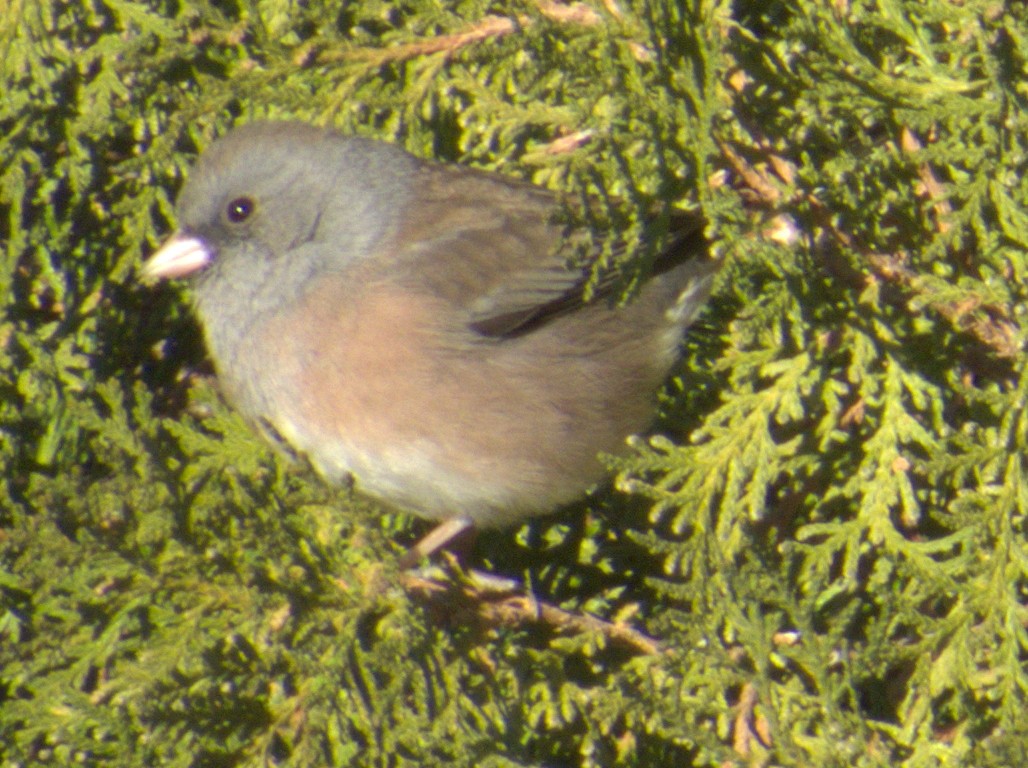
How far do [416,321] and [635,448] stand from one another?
602 millimetres

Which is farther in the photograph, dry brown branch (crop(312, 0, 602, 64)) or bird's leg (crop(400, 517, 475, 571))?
bird's leg (crop(400, 517, 475, 571))

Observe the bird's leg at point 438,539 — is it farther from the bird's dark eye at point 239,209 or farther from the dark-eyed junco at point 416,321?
the bird's dark eye at point 239,209

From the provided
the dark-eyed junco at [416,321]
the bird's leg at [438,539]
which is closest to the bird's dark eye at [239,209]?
the dark-eyed junco at [416,321]

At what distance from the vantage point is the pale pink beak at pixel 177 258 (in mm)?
2480

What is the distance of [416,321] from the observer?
235 centimetres

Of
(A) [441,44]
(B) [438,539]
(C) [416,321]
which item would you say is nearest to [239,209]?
(C) [416,321]

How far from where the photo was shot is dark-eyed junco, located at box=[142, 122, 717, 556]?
229 cm

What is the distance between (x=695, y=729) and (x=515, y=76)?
1299 mm

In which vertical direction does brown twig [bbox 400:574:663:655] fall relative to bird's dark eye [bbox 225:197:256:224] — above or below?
below

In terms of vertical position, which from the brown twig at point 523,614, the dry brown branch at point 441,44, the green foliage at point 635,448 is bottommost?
the brown twig at point 523,614

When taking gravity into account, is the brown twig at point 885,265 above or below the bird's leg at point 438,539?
above

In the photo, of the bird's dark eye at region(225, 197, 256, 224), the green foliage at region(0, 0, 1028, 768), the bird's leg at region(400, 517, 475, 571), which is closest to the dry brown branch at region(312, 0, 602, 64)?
the green foliage at region(0, 0, 1028, 768)

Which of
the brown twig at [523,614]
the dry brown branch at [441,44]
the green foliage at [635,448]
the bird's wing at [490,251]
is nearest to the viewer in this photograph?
the green foliage at [635,448]

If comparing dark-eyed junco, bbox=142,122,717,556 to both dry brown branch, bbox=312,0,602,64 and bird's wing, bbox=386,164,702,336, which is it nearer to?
bird's wing, bbox=386,164,702,336
